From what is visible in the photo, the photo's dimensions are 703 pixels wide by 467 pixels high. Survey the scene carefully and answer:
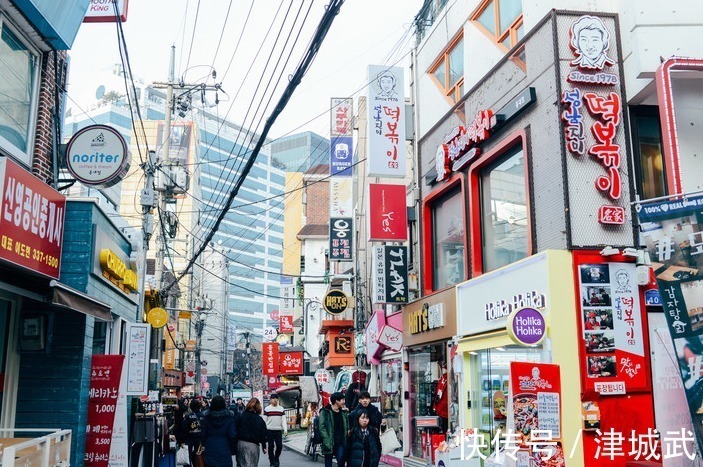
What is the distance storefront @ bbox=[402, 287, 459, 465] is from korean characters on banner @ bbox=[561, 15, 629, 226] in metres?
4.89

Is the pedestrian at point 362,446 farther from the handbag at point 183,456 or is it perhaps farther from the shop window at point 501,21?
the shop window at point 501,21

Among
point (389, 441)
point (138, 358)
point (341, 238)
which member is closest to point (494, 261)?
point (389, 441)

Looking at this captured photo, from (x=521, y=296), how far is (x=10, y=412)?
326 inches

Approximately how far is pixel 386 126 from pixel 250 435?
9144mm

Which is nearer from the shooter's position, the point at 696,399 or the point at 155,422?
the point at 696,399

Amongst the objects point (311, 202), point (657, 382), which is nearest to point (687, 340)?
point (657, 382)

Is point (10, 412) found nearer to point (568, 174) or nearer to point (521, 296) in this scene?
point (521, 296)

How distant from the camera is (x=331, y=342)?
34.6 metres

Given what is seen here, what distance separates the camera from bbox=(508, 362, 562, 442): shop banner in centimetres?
884

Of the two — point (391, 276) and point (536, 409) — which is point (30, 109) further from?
point (391, 276)

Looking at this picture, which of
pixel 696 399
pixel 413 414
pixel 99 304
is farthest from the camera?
pixel 413 414

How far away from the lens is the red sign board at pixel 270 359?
49000mm

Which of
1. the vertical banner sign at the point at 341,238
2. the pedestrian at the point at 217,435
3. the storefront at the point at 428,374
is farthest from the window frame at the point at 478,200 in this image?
the vertical banner sign at the point at 341,238

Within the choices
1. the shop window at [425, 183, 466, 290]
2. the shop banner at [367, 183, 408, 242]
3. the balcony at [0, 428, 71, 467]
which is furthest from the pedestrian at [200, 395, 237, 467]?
the shop banner at [367, 183, 408, 242]
